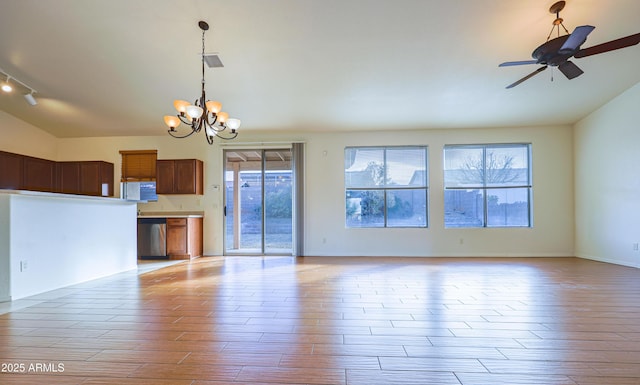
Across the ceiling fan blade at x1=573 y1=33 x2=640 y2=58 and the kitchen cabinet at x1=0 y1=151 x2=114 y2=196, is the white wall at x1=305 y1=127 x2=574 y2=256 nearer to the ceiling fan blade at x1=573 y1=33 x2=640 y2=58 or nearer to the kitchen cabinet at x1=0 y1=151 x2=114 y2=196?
the ceiling fan blade at x1=573 y1=33 x2=640 y2=58

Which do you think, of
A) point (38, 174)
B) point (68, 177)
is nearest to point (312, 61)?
point (68, 177)

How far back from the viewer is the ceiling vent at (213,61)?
156 inches

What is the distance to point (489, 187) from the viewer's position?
6.18 metres

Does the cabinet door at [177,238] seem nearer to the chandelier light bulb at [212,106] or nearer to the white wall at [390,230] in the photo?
the white wall at [390,230]

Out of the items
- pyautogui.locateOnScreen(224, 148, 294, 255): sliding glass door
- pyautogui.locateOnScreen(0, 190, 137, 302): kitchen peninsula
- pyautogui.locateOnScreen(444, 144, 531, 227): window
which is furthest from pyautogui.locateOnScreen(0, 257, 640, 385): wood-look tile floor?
pyautogui.locateOnScreen(224, 148, 294, 255): sliding glass door

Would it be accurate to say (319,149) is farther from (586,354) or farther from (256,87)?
(586,354)

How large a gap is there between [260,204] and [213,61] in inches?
125

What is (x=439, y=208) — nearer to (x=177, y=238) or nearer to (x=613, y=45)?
(x=613, y=45)

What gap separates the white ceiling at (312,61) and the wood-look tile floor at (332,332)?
9.50ft

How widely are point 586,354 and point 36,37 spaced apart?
6232 millimetres

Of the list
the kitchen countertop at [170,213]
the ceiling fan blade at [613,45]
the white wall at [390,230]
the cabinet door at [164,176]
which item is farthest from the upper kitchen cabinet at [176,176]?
the ceiling fan blade at [613,45]

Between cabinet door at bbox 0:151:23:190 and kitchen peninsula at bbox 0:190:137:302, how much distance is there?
2.47 meters

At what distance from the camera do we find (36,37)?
12.2 ft

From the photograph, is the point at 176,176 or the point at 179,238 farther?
the point at 176,176
